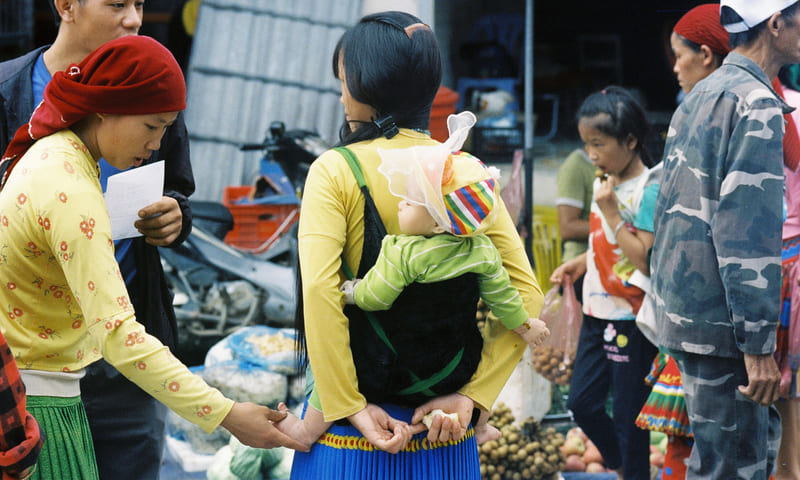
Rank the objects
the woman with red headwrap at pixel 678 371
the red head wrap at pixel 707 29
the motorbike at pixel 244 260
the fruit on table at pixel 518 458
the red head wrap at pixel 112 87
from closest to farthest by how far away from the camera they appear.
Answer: the red head wrap at pixel 112 87 → the woman with red headwrap at pixel 678 371 → the red head wrap at pixel 707 29 → the fruit on table at pixel 518 458 → the motorbike at pixel 244 260

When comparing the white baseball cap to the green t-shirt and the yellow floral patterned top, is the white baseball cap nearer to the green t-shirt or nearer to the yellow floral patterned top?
the green t-shirt

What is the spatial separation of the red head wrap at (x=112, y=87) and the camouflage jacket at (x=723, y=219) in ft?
5.24

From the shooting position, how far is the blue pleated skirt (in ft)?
7.06

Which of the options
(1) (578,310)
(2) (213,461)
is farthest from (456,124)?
(2) (213,461)

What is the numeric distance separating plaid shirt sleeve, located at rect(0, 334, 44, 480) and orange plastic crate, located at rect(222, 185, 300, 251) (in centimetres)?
368

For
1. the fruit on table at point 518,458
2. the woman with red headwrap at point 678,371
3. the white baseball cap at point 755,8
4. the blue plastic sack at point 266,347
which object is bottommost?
the fruit on table at point 518,458

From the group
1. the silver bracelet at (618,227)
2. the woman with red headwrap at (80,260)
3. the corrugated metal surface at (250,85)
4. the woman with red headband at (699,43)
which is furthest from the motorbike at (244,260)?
the woman with red headwrap at (80,260)

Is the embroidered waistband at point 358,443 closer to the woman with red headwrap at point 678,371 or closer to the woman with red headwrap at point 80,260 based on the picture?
the woman with red headwrap at point 80,260

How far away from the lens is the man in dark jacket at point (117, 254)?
98.9 inches

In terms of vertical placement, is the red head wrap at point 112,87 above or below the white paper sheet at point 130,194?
above

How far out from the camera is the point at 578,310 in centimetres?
431

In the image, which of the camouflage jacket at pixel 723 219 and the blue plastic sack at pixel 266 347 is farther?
the blue plastic sack at pixel 266 347

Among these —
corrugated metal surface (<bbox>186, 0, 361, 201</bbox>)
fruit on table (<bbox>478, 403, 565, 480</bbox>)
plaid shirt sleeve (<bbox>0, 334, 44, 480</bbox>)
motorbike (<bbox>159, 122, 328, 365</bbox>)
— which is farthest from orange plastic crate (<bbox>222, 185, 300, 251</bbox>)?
plaid shirt sleeve (<bbox>0, 334, 44, 480</bbox>)

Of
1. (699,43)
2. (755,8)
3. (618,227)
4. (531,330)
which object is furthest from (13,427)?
(699,43)
